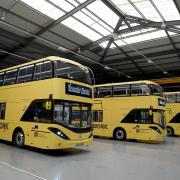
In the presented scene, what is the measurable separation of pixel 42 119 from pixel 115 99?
250 inches

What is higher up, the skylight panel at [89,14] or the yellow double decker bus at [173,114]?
the skylight panel at [89,14]

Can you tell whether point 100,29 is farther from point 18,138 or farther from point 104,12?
point 18,138

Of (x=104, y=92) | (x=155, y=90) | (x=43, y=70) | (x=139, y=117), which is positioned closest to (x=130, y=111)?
(x=139, y=117)

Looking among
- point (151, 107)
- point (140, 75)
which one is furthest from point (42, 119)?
point (140, 75)

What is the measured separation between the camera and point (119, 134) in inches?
540

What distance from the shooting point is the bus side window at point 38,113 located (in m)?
8.27

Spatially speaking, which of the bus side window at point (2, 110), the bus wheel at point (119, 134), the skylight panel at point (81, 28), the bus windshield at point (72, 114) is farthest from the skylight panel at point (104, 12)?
→ the bus side window at point (2, 110)

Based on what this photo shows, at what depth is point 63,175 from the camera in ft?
18.6

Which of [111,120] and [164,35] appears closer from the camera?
[111,120]

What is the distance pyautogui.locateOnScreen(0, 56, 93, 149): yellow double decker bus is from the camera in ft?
26.6

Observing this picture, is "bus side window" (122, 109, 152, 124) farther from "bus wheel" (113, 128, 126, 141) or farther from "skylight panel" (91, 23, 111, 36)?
"skylight panel" (91, 23, 111, 36)

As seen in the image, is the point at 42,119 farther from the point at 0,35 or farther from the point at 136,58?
the point at 136,58

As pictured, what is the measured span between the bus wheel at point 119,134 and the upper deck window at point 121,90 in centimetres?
201

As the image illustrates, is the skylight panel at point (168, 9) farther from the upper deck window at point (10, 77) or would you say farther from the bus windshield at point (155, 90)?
the upper deck window at point (10, 77)
